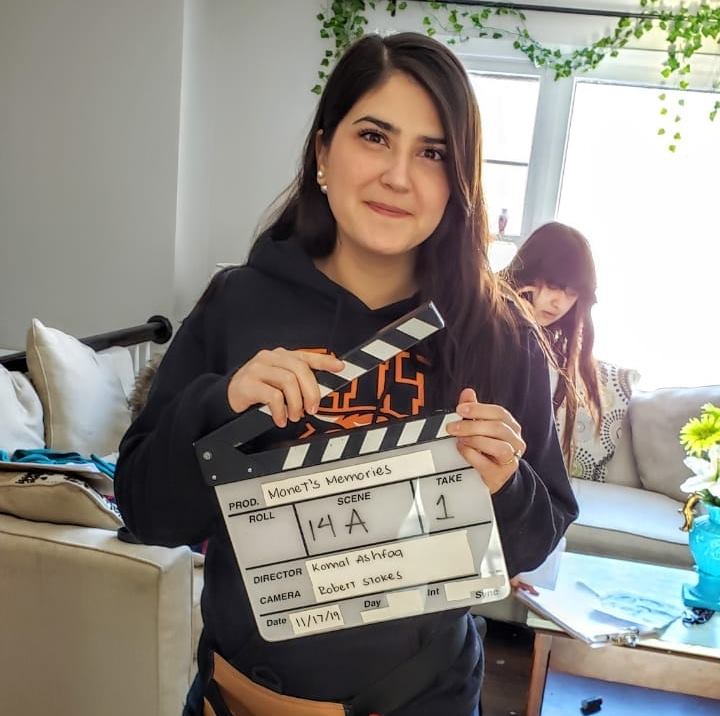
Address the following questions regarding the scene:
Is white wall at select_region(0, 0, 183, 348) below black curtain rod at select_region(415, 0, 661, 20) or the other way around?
below

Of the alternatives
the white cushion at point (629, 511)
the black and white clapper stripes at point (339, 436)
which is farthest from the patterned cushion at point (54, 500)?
the white cushion at point (629, 511)

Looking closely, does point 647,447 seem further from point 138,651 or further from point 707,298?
point 138,651

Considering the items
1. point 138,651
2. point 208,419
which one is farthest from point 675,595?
point 208,419

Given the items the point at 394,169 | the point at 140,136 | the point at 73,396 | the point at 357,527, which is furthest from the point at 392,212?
the point at 140,136

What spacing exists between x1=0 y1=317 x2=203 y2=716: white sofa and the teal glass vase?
4.20 ft

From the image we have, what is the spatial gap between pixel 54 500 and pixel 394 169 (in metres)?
1.07

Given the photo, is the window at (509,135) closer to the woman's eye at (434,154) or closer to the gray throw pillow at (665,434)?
the gray throw pillow at (665,434)

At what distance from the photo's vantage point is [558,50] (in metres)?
3.10

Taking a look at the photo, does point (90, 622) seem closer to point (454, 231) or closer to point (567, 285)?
point (454, 231)

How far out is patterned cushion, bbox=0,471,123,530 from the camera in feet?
4.81

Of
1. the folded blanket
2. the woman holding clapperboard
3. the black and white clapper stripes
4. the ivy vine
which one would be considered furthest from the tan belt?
A: the ivy vine

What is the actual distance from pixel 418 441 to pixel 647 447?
94.7 inches

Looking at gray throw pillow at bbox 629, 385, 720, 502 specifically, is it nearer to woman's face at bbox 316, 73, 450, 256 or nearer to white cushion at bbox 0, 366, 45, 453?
white cushion at bbox 0, 366, 45, 453

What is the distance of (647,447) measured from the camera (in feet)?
9.38
